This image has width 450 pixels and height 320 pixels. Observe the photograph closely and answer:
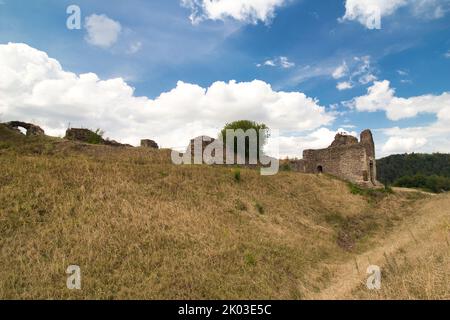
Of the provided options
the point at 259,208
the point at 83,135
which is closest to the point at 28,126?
the point at 83,135

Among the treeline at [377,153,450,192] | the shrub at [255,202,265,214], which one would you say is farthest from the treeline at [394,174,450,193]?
the shrub at [255,202,265,214]

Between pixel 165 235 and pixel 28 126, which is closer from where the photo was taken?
pixel 165 235

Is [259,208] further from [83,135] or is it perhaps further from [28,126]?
[28,126]

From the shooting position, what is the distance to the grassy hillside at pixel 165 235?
7.10 meters

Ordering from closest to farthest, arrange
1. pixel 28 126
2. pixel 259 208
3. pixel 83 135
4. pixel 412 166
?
pixel 259 208 < pixel 28 126 < pixel 83 135 < pixel 412 166

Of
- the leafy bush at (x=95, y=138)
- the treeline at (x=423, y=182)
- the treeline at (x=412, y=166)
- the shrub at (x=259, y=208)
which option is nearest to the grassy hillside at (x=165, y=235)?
the shrub at (x=259, y=208)

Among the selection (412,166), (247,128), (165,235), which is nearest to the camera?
(165,235)

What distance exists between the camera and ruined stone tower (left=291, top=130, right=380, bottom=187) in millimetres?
28438

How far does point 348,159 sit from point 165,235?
25259 millimetres

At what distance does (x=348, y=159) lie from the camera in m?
29.8

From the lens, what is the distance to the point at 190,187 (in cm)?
1464

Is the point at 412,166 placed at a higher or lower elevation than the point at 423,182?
higher

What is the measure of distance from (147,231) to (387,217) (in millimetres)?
16084

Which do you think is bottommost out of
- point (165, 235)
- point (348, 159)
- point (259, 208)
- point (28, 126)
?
point (165, 235)
